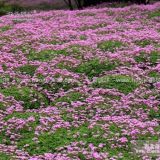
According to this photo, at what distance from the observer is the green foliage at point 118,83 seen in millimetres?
14891

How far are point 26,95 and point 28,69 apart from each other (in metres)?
2.60

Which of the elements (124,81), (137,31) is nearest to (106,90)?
(124,81)

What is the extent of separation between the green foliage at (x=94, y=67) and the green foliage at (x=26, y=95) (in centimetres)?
241

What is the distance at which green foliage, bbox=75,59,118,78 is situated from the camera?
54.1ft

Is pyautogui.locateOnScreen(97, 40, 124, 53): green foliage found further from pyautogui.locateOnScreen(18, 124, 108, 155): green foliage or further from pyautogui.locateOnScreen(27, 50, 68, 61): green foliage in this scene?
pyautogui.locateOnScreen(18, 124, 108, 155): green foliage

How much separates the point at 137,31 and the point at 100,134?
484 inches

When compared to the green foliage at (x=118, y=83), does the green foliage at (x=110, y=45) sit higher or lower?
higher

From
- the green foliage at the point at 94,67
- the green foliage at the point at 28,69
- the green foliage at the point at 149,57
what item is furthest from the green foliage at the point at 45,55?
the green foliage at the point at 149,57

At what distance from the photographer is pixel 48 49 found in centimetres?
1895

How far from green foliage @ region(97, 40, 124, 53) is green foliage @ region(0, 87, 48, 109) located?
5268mm

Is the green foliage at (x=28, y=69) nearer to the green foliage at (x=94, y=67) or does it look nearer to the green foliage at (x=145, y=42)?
the green foliage at (x=94, y=67)

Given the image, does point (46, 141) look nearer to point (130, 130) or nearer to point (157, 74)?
point (130, 130)

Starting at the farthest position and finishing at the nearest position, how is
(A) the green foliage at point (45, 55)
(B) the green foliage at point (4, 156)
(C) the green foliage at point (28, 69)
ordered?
(A) the green foliage at point (45, 55) → (C) the green foliage at point (28, 69) → (B) the green foliage at point (4, 156)

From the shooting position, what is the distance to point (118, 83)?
15227mm
